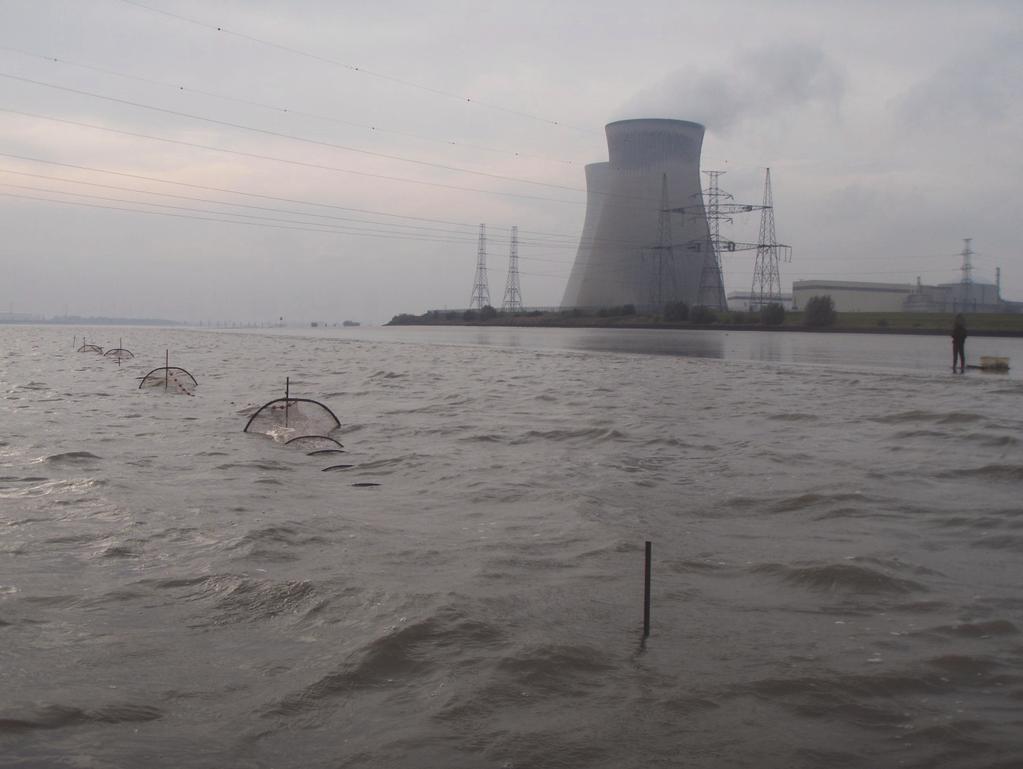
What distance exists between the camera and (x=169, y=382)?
2005cm

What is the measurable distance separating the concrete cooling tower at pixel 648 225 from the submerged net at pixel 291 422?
7236 centimetres

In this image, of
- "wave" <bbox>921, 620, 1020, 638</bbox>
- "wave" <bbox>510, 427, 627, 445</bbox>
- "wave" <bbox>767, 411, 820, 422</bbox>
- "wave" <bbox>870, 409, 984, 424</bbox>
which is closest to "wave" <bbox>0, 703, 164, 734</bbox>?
"wave" <bbox>921, 620, 1020, 638</bbox>

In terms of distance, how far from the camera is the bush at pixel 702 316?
81438 mm

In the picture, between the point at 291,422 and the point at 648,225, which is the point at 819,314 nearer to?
the point at 648,225

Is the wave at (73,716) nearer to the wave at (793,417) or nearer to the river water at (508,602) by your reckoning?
the river water at (508,602)

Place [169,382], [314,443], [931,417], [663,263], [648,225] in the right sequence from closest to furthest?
[314,443] < [931,417] < [169,382] < [648,225] < [663,263]

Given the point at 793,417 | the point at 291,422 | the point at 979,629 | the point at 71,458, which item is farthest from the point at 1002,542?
the point at 71,458

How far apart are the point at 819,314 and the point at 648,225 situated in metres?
20.7

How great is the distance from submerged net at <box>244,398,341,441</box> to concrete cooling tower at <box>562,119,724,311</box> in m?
72.4

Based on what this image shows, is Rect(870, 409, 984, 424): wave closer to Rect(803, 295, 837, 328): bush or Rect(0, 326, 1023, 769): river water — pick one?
Rect(0, 326, 1023, 769): river water

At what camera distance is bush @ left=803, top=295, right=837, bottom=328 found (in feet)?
241

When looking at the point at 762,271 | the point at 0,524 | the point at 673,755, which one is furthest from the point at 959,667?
the point at 762,271

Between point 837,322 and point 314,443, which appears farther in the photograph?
point 837,322

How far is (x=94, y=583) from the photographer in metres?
5.81
